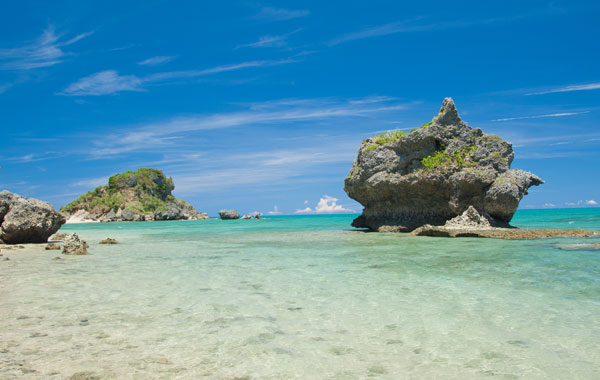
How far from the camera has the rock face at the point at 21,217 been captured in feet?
60.1

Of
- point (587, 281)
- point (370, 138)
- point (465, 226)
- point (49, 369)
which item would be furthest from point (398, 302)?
point (370, 138)

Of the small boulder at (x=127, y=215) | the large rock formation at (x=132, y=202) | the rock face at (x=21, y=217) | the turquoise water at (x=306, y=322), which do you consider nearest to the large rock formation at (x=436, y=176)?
the turquoise water at (x=306, y=322)

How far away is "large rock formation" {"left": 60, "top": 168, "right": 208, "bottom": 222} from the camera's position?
101812mm

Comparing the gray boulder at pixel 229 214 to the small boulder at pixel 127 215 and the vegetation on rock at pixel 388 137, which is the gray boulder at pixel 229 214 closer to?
the small boulder at pixel 127 215

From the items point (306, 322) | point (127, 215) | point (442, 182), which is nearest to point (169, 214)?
point (127, 215)

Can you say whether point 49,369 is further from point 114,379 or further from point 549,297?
point 549,297

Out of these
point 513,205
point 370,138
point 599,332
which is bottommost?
point 599,332

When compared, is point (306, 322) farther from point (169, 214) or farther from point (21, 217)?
point (169, 214)

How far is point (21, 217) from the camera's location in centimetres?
1844

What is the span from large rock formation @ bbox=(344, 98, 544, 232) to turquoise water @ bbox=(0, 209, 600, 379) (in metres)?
13.2

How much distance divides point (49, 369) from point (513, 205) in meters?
23.9

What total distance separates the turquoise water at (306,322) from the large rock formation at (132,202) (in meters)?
96.8

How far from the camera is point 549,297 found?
707 cm

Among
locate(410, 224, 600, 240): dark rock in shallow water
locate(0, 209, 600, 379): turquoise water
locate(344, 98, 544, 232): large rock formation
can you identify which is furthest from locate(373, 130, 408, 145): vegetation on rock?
locate(0, 209, 600, 379): turquoise water
